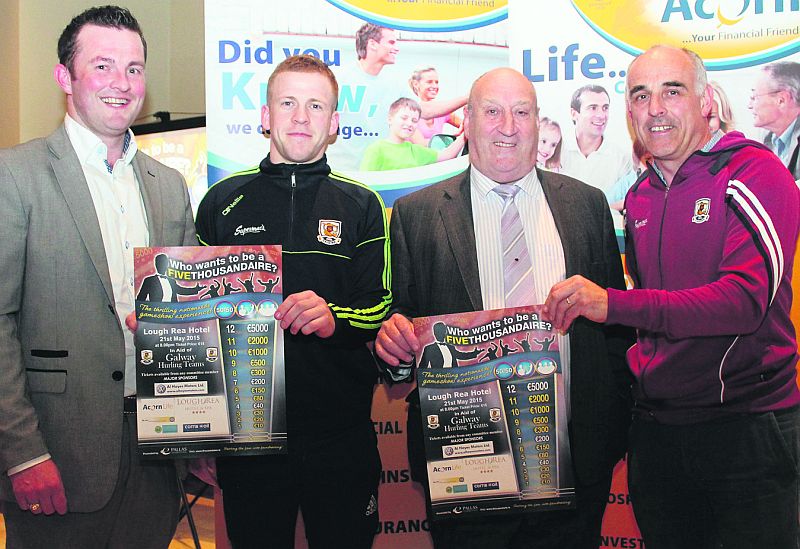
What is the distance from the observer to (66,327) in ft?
7.99

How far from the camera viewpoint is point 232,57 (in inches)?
142

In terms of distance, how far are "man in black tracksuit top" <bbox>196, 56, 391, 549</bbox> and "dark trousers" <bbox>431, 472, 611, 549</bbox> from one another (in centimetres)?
36

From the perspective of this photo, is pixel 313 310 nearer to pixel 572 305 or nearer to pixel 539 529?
pixel 572 305

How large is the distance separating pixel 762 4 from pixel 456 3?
1.44 m

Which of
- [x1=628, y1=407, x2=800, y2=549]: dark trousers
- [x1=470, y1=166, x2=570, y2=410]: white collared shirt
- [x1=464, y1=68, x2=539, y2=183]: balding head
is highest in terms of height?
[x1=464, y1=68, x2=539, y2=183]: balding head

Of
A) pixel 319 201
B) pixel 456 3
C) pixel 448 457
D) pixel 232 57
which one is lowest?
pixel 448 457

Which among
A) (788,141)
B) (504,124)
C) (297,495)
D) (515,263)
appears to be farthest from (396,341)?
(788,141)

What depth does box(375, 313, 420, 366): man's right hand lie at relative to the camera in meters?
2.50

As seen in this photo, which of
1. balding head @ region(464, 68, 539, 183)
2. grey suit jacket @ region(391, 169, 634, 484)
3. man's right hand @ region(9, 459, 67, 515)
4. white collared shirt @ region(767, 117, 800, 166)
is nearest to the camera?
man's right hand @ region(9, 459, 67, 515)

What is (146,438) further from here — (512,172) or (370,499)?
(512,172)

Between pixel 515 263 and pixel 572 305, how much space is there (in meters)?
0.35

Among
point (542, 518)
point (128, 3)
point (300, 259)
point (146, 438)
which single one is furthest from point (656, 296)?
point (128, 3)

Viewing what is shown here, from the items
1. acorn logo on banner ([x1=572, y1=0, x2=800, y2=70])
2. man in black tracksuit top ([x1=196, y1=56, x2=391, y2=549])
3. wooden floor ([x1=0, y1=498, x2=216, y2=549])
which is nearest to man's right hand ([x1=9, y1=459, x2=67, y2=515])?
man in black tracksuit top ([x1=196, y1=56, x2=391, y2=549])

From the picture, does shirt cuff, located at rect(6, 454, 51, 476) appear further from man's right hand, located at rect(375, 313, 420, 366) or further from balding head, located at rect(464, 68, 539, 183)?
balding head, located at rect(464, 68, 539, 183)
